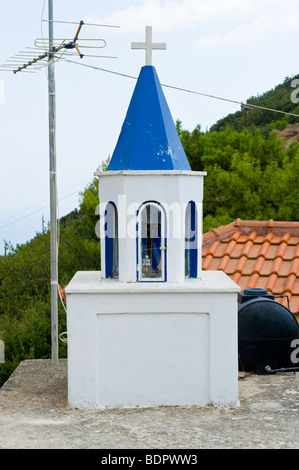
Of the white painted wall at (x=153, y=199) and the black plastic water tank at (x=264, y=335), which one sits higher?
the white painted wall at (x=153, y=199)

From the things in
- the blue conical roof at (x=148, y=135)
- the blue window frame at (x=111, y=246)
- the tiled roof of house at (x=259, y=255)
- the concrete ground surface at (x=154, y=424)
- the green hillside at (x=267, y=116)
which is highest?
the green hillside at (x=267, y=116)

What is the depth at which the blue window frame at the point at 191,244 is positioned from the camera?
8445 mm

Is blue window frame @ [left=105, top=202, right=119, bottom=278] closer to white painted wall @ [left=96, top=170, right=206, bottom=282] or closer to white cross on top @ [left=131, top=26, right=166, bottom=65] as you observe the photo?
white painted wall @ [left=96, top=170, right=206, bottom=282]

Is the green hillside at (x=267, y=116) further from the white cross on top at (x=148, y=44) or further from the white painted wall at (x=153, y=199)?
the white painted wall at (x=153, y=199)

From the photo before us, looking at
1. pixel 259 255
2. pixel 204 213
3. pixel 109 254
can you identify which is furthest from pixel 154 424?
pixel 204 213

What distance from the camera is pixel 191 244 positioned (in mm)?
8500

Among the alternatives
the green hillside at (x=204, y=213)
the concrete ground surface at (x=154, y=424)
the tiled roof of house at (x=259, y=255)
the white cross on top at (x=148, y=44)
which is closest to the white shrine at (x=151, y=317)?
the concrete ground surface at (x=154, y=424)

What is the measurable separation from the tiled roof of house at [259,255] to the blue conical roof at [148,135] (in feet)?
13.3

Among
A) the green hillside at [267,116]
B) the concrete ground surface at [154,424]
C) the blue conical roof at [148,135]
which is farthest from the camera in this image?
the green hillside at [267,116]

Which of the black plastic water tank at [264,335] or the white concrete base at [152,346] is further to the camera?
the black plastic water tank at [264,335]

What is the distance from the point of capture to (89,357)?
25.9 feet

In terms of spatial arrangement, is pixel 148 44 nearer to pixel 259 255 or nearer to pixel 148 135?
pixel 148 135

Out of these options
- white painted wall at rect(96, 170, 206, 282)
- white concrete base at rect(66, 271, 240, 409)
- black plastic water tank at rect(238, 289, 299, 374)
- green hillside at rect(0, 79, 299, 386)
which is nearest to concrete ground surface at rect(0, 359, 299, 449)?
white concrete base at rect(66, 271, 240, 409)

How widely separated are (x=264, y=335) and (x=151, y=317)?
7.35 feet
